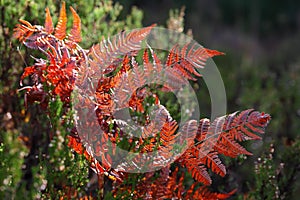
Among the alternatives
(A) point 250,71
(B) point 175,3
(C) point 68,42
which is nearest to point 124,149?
(C) point 68,42

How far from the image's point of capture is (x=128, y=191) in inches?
79.0

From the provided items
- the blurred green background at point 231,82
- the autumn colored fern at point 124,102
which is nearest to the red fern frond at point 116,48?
the autumn colored fern at point 124,102

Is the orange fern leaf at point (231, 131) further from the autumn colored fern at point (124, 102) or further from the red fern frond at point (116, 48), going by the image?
the red fern frond at point (116, 48)

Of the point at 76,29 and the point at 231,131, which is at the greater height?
the point at 76,29

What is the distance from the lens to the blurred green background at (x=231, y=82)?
7.46 feet

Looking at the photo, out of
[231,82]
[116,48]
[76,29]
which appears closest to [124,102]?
[116,48]

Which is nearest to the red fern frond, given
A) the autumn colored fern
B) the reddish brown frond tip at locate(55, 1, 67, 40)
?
the autumn colored fern

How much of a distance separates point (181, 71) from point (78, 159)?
55cm

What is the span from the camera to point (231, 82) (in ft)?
18.8

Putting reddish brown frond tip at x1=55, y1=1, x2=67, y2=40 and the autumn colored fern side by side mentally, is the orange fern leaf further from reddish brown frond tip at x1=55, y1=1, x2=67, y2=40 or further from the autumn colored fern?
reddish brown frond tip at x1=55, y1=1, x2=67, y2=40

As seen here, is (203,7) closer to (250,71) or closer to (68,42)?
(250,71)

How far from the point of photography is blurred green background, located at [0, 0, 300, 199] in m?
2.27

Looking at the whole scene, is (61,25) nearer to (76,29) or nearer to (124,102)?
(76,29)

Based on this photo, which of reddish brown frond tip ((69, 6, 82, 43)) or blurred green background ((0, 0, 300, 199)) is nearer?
reddish brown frond tip ((69, 6, 82, 43))
